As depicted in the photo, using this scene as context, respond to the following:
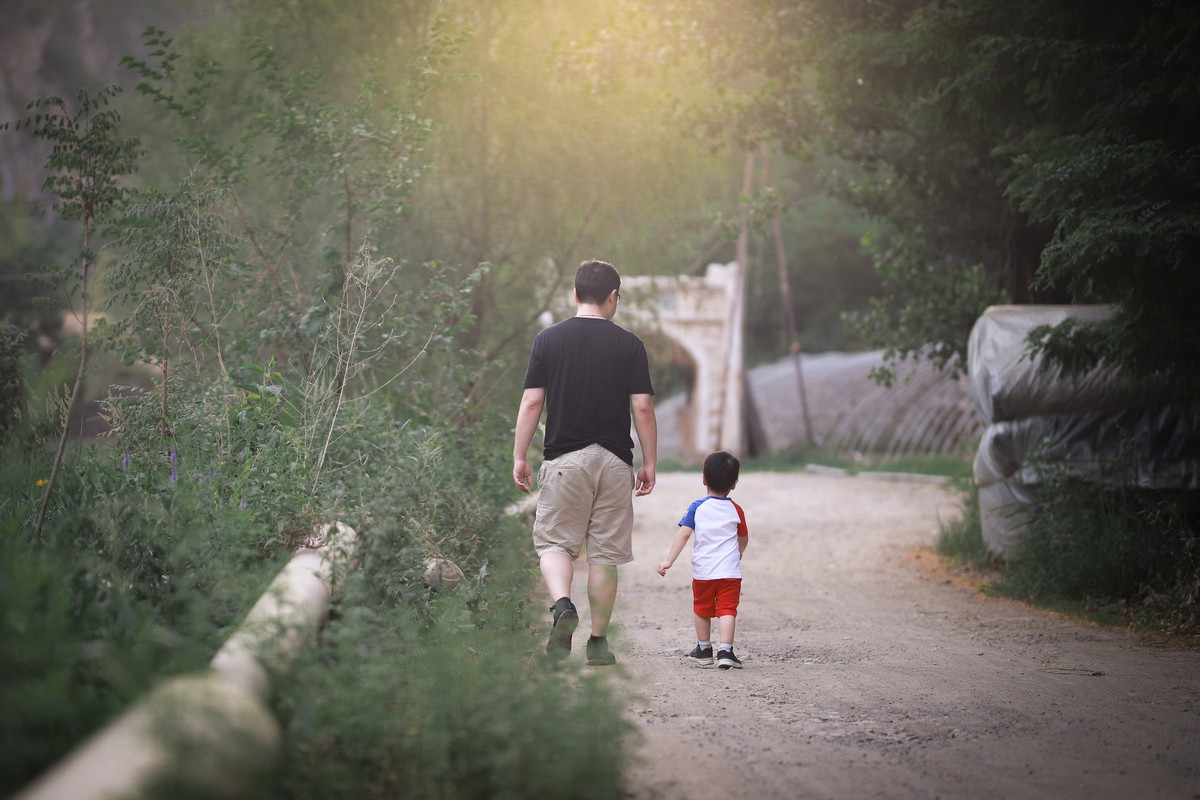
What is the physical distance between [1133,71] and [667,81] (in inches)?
246

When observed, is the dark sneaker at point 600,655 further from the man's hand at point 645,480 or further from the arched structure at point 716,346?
the arched structure at point 716,346

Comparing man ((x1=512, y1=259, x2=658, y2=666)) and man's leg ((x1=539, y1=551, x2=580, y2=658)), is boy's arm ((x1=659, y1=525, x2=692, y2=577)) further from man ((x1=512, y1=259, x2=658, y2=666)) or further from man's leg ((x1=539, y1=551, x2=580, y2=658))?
man's leg ((x1=539, y1=551, x2=580, y2=658))

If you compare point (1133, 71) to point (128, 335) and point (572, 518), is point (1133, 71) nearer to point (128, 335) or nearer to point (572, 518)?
point (572, 518)

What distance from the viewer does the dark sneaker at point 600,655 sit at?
534 centimetres

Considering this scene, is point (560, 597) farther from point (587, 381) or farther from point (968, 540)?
point (968, 540)

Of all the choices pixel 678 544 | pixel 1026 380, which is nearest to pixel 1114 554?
pixel 1026 380

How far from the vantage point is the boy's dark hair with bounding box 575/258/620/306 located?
598cm

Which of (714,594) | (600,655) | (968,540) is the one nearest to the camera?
(600,655)

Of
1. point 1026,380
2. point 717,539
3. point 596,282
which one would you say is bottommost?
point 717,539

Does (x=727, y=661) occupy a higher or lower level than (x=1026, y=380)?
lower

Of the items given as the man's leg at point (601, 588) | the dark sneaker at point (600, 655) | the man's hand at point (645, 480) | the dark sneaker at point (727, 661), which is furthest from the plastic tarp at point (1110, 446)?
the dark sneaker at point (600, 655)

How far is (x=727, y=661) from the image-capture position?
240 inches

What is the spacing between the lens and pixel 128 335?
802 centimetres

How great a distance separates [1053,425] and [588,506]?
5.06 meters
